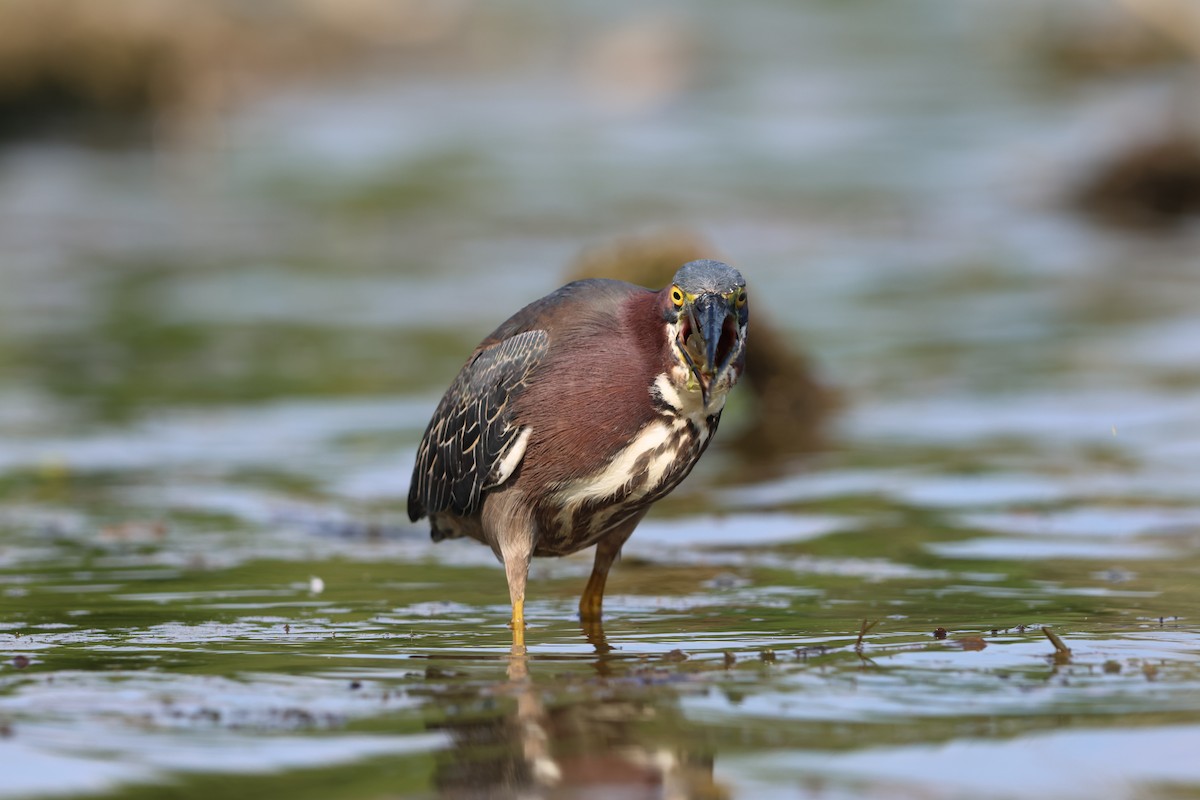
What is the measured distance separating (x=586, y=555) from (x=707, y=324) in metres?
3.23

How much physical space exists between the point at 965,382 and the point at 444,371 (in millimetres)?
4073

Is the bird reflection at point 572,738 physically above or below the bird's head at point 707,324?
below

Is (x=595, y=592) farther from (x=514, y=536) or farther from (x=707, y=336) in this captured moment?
(x=707, y=336)

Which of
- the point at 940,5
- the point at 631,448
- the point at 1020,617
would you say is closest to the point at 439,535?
the point at 631,448

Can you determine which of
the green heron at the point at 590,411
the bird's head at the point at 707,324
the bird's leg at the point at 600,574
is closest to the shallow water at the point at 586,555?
the bird's leg at the point at 600,574

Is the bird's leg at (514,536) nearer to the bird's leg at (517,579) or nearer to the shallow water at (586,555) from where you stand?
the bird's leg at (517,579)

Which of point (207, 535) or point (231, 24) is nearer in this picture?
point (207, 535)

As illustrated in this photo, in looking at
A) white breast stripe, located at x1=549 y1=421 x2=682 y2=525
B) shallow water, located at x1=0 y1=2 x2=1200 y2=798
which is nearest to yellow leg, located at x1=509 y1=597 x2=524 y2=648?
shallow water, located at x1=0 y1=2 x2=1200 y2=798

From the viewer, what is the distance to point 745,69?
45.1 meters

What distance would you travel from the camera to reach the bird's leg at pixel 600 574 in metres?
6.98

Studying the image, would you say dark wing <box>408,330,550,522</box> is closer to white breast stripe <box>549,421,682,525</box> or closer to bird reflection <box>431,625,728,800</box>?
white breast stripe <box>549,421,682,525</box>

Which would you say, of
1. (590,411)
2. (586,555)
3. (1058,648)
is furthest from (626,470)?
(586,555)

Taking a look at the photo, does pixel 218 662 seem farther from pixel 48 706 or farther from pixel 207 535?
pixel 207 535

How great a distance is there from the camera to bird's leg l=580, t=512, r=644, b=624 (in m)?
6.98
